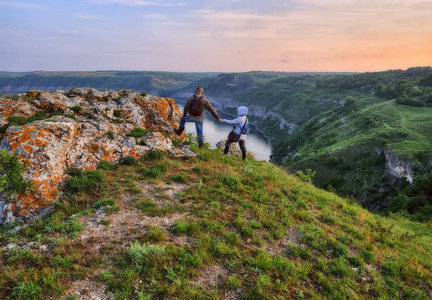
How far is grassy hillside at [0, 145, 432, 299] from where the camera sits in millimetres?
4828

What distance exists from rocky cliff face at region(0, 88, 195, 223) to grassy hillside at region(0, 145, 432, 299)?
0.70m

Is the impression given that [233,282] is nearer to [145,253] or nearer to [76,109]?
[145,253]

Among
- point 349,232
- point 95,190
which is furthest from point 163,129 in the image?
point 349,232

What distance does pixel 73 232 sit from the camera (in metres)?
5.97

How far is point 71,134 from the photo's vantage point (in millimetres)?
9469

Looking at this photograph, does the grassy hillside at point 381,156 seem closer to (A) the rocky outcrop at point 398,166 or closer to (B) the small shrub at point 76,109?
(A) the rocky outcrop at point 398,166

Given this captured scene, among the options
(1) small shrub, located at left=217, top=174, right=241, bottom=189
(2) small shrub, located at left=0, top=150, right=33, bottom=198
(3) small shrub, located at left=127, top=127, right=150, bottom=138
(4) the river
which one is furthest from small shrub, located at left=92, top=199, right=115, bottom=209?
(4) the river

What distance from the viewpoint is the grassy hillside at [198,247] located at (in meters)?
4.83

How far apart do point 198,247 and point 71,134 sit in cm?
757

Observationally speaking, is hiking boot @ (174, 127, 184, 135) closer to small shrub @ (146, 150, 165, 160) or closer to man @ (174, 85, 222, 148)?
man @ (174, 85, 222, 148)

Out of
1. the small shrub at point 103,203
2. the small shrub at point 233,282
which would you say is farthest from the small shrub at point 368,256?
the small shrub at point 103,203

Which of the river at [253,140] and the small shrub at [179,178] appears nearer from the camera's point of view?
the small shrub at [179,178]

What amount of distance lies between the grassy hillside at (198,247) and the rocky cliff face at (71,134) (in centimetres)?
70

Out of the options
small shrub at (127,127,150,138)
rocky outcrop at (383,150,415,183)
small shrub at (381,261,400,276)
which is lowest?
rocky outcrop at (383,150,415,183)
